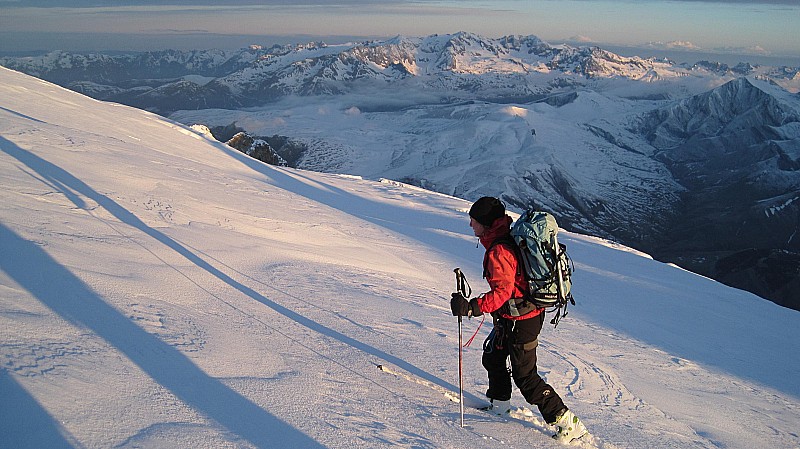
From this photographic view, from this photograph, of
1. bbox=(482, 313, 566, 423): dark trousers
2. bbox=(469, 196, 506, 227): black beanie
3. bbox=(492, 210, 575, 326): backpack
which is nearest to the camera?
bbox=(492, 210, 575, 326): backpack

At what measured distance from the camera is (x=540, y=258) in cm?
519

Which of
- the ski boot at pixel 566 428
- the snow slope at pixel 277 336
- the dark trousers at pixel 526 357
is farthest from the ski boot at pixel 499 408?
the ski boot at pixel 566 428

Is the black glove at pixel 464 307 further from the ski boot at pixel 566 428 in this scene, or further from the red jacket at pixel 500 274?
the ski boot at pixel 566 428

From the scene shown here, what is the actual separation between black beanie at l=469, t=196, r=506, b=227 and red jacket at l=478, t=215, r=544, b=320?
0.21 feet

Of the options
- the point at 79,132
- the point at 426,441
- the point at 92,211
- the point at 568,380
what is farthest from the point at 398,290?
the point at 79,132

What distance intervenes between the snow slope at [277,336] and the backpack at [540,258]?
165 cm

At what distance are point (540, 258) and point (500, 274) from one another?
0.41 metres

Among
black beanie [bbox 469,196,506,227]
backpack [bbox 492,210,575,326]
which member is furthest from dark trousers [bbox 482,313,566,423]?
black beanie [bbox 469,196,506,227]

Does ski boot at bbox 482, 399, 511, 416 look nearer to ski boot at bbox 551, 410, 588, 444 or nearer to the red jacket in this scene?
ski boot at bbox 551, 410, 588, 444

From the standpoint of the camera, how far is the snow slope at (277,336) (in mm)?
5195

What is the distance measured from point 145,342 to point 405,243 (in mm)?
11160

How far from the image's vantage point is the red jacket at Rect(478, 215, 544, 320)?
17.1 feet

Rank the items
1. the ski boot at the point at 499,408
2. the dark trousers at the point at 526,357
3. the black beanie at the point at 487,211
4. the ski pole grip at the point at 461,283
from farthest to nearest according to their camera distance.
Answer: the ski boot at the point at 499,408 < the ski pole grip at the point at 461,283 < the dark trousers at the point at 526,357 < the black beanie at the point at 487,211

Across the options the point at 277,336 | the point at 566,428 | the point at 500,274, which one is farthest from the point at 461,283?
the point at 277,336
